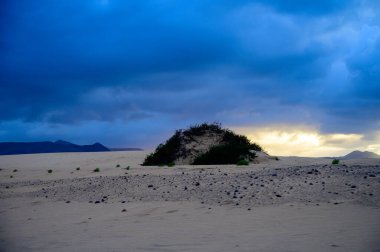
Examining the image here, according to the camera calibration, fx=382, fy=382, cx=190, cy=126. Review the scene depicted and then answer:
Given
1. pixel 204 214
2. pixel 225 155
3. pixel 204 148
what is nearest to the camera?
pixel 204 214

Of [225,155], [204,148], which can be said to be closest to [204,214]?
[225,155]

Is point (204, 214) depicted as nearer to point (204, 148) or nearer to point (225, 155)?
point (225, 155)

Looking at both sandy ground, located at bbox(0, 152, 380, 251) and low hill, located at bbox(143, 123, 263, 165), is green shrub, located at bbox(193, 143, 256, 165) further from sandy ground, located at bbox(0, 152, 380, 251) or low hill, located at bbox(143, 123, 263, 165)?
sandy ground, located at bbox(0, 152, 380, 251)

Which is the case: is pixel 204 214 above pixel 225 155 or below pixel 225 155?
below

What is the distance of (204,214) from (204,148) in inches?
621

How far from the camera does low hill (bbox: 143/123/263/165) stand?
864 inches

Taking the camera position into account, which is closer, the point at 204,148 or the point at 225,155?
the point at 225,155

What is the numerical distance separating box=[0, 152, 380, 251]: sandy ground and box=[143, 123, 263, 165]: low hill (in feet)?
27.8

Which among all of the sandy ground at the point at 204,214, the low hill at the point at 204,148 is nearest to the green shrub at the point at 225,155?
the low hill at the point at 204,148

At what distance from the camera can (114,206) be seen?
10109 millimetres

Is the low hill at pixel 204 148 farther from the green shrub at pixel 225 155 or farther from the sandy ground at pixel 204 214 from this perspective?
the sandy ground at pixel 204 214

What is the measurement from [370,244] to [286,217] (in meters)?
2.28

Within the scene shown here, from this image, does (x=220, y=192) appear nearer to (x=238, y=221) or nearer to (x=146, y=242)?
(x=238, y=221)

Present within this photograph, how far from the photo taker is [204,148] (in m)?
24.2
